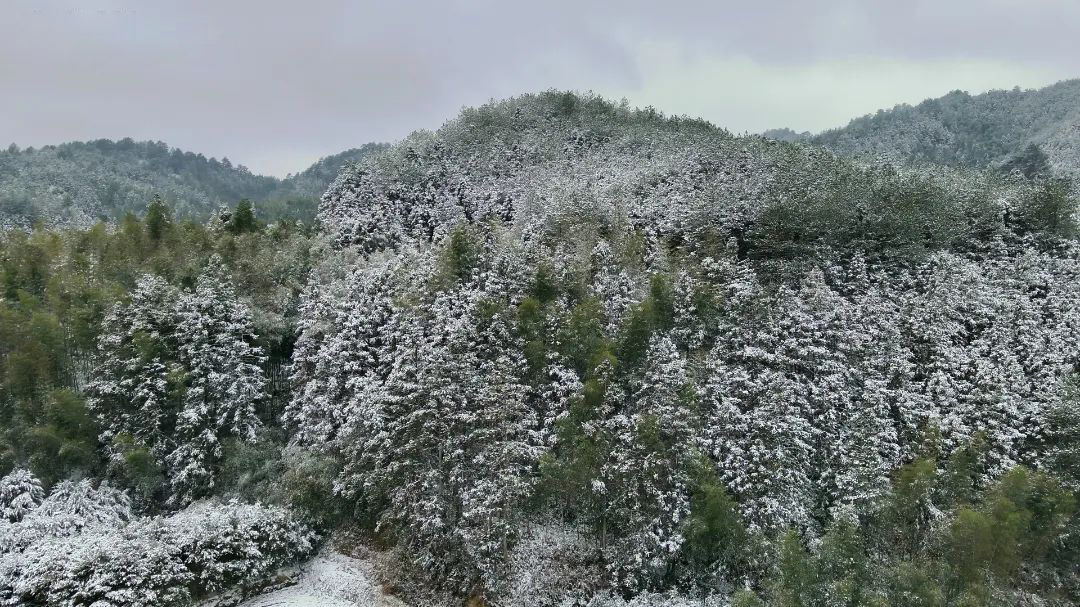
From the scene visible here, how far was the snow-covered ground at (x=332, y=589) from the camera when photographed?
26.4 metres

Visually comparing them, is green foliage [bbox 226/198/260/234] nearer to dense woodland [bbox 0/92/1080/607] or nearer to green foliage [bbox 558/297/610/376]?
dense woodland [bbox 0/92/1080/607]

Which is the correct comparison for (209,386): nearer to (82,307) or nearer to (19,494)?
(19,494)

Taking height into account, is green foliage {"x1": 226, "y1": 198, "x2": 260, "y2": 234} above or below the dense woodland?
above

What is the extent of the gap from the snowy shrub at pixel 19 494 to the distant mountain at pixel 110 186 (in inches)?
1646

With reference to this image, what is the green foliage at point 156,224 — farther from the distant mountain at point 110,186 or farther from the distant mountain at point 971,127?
the distant mountain at point 971,127

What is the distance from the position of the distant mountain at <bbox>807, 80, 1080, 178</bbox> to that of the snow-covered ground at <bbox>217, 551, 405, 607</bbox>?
80.2 m

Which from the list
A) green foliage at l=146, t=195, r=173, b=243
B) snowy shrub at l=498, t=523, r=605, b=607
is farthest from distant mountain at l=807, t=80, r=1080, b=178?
green foliage at l=146, t=195, r=173, b=243

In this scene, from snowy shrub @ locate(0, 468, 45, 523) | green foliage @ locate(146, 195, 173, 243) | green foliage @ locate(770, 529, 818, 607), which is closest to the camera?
green foliage @ locate(770, 529, 818, 607)

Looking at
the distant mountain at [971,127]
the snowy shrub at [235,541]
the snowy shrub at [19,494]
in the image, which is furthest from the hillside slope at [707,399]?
the distant mountain at [971,127]

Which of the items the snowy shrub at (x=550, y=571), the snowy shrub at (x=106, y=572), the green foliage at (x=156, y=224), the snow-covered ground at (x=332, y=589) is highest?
the green foliage at (x=156, y=224)

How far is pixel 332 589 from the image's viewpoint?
88.9ft

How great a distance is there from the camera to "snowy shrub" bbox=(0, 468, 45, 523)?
27703mm

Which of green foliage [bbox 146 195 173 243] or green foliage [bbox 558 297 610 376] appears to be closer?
green foliage [bbox 558 297 610 376]

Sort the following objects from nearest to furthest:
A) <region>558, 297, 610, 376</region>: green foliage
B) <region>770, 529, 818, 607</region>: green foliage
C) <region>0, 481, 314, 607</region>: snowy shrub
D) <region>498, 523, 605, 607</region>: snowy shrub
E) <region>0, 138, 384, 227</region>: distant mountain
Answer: <region>770, 529, 818, 607</region>: green foliage
<region>0, 481, 314, 607</region>: snowy shrub
<region>498, 523, 605, 607</region>: snowy shrub
<region>558, 297, 610, 376</region>: green foliage
<region>0, 138, 384, 227</region>: distant mountain
